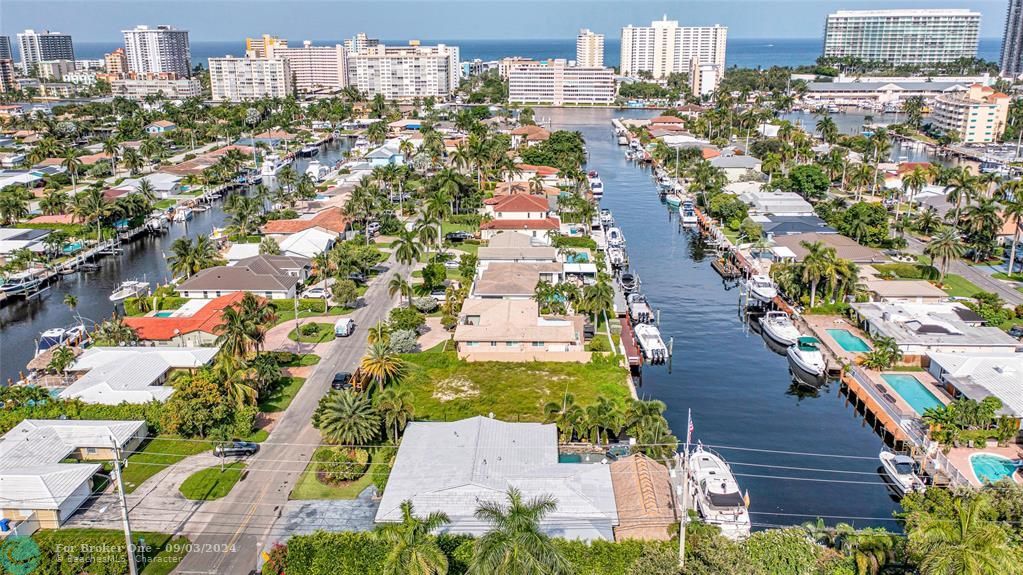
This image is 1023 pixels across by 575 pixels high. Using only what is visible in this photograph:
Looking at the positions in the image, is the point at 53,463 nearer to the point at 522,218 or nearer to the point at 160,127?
the point at 522,218

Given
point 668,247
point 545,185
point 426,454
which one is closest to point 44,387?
point 426,454

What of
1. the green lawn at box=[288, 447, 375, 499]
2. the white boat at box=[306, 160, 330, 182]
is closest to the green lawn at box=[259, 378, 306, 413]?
the green lawn at box=[288, 447, 375, 499]

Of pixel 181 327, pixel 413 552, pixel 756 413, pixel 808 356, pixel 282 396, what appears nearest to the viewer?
pixel 413 552

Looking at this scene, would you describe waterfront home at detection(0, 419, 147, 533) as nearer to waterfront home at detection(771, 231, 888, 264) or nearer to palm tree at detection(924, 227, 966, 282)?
waterfront home at detection(771, 231, 888, 264)

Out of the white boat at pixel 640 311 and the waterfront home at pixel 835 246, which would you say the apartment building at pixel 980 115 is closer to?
the waterfront home at pixel 835 246

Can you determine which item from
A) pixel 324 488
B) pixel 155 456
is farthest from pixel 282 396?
pixel 324 488

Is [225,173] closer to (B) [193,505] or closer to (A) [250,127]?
(A) [250,127]
